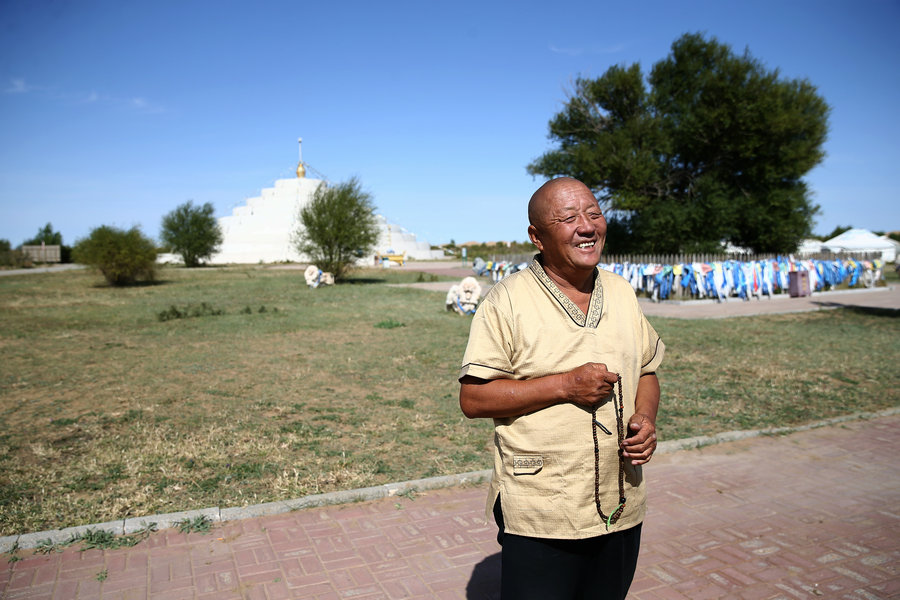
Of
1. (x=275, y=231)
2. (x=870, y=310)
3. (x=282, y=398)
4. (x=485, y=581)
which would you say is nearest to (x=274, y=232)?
(x=275, y=231)

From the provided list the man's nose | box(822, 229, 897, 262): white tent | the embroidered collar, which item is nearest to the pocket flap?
the embroidered collar

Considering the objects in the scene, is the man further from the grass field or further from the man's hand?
the grass field

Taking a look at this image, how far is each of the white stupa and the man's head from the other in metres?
64.9

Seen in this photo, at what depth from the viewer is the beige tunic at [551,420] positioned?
75.9 inches

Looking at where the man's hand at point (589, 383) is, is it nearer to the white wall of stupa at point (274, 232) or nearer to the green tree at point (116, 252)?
the green tree at point (116, 252)

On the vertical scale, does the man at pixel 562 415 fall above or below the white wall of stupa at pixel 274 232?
below

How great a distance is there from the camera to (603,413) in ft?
6.44

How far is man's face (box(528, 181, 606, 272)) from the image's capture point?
199 cm

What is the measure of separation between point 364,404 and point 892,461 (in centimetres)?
522

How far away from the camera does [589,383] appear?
1.86 meters

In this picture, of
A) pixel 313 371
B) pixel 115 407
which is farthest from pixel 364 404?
pixel 115 407

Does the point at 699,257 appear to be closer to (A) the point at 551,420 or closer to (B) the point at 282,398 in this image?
(B) the point at 282,398

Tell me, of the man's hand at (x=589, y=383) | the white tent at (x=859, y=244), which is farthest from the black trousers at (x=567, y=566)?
the white tent at (x=859, y=244)

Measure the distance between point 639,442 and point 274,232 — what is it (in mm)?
72517
